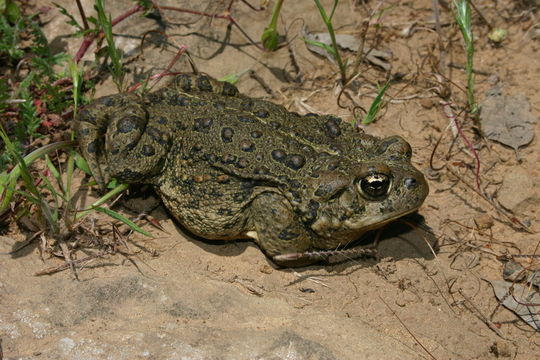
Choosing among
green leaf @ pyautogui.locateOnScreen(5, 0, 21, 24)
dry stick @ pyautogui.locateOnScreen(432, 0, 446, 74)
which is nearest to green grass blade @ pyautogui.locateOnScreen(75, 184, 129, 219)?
green leaf @ pyautogui.locateOnScreen(5, 0, 21, 24)

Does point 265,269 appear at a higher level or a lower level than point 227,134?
lower

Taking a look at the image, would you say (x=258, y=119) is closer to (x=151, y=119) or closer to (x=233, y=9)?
(x=151, y=119)

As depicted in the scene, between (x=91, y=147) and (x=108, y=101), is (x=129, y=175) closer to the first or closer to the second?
(x=91, y=147)

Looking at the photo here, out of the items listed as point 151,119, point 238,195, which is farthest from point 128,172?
point 238,195

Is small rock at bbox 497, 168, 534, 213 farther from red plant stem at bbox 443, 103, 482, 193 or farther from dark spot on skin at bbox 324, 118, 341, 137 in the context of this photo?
dark spot on skin at bbox 324, 118, 341, 137

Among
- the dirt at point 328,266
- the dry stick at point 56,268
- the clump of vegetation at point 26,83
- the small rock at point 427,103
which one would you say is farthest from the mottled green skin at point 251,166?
the small rock at point 427,103

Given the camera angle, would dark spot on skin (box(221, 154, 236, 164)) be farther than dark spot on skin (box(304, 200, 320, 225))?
Yes

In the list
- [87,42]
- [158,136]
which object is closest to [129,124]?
[158,136]
